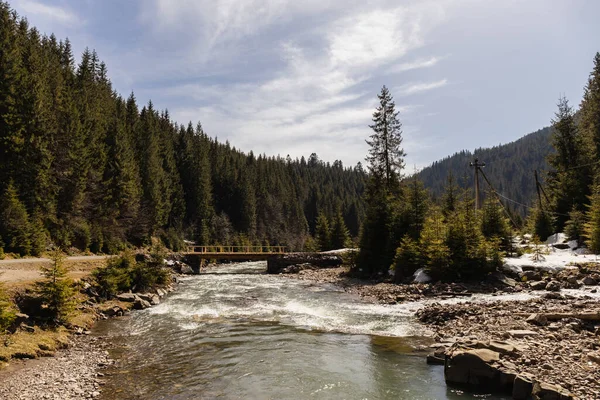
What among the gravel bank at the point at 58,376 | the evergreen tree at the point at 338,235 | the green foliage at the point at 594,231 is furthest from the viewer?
the evergreen tree at the point at 338,235

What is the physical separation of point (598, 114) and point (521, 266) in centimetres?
2746

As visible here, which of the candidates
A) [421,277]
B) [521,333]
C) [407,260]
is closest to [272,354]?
[521,333]

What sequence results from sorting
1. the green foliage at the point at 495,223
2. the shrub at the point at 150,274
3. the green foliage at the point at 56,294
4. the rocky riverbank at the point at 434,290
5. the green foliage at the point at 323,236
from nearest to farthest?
the green foliage at the point at 56,294
the rocky riverbank at the point at 434,290
the shrub at the point at 150,274
the green foliage at the point at 495,223
the green foliage at the point at 323,236

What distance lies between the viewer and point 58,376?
32.4 ft

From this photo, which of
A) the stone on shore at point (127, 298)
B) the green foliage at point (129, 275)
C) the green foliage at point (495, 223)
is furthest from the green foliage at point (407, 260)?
the stone on shore at point (127, 298)

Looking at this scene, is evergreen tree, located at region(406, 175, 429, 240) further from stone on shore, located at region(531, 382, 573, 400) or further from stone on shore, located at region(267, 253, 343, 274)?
stone on shore, located at region(531, 382, 573, 400)

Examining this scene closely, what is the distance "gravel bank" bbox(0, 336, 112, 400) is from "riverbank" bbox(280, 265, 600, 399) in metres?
9.99

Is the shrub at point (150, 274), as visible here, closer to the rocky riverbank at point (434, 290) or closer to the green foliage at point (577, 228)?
the rocky riverbank at point (434, 290)

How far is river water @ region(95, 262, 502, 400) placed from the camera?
941 cm

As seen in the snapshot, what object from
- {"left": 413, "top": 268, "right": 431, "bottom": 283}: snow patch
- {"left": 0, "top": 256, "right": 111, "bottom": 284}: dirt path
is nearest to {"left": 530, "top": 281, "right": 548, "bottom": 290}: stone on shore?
{"left": 413, "top": 268, "right": 431, "bottom": 283}: snow patch

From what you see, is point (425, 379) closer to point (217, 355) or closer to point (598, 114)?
point (217, 355)

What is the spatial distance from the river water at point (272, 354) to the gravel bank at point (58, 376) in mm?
488

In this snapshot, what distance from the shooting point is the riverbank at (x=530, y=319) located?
8766 millimetres

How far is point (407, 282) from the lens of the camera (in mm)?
25953
